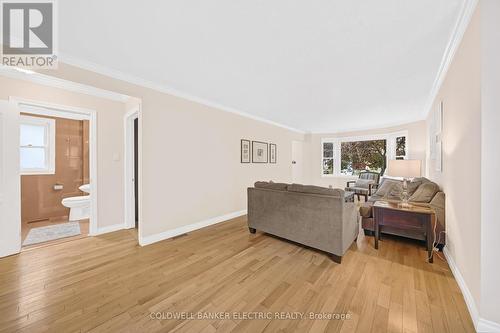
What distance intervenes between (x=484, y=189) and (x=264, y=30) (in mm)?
2098

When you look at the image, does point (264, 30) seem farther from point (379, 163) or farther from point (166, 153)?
point (379, 163)

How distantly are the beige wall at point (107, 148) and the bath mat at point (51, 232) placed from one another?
0.59m

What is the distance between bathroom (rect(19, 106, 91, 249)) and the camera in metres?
3.71

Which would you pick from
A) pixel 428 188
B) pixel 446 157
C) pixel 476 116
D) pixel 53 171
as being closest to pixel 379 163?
pixel 428 188

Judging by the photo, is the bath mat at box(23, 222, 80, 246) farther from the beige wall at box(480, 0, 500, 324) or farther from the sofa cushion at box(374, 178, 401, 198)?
the sofa cushion at box(374, 178, 401, 198)

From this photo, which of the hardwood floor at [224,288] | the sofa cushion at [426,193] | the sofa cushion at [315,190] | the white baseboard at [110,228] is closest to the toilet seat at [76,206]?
the white baseboard at [110,228]

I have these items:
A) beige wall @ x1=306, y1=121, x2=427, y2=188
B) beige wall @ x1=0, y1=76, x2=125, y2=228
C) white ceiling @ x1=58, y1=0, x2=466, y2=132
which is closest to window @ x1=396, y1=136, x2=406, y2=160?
beige wall @ x1=306, y1=121, x2=427, y2=188

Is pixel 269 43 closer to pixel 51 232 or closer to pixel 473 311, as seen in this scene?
pixel 473 311

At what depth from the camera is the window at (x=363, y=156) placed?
19.7 ft

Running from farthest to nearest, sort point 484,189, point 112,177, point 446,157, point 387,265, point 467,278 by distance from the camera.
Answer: point 112,177
point 446,157
point 387,265
point 467,278
point 484,189

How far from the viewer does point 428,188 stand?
9.85 feet

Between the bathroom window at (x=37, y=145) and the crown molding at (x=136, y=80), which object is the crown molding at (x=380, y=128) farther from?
the bathroom window at (x=37, y=145)

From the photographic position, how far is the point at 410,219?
2.48m

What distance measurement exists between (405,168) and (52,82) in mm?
5606
